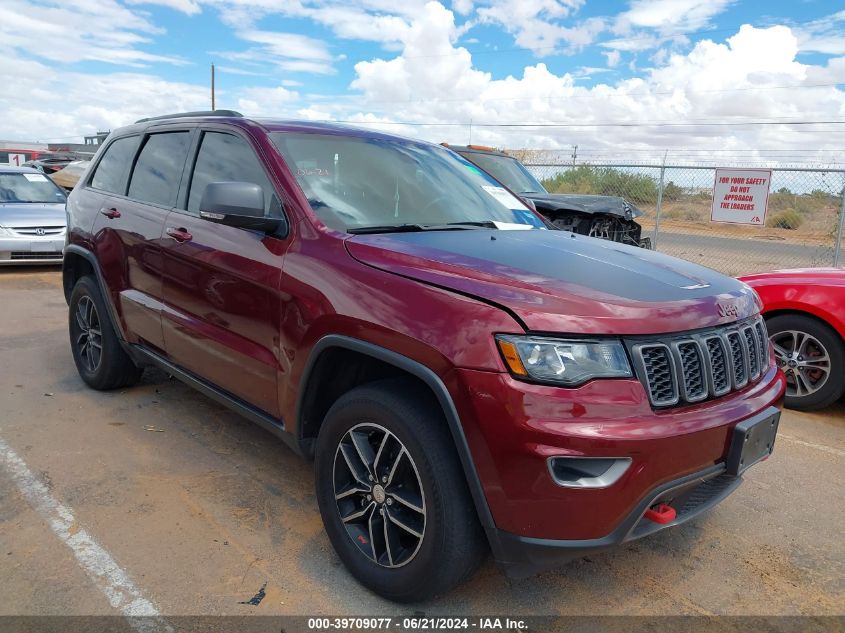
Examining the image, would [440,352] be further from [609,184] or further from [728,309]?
[609,184]

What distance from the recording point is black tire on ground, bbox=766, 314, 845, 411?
473 cm

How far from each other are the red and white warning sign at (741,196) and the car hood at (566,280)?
8.60m

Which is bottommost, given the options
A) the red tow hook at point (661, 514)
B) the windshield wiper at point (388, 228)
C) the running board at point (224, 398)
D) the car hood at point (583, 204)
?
the running board at point (224, 398)

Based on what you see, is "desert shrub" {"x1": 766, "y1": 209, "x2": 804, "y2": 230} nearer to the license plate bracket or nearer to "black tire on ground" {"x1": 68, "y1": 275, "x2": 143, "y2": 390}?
the license plate bracket

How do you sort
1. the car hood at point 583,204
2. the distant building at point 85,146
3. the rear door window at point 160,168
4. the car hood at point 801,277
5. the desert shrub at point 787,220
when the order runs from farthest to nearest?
the distant building at point 85,146 < the desert shrub at point 787,220 < the car hood at point 583,204 < the car hood at point 801,277 < the rear door window at point 160,168

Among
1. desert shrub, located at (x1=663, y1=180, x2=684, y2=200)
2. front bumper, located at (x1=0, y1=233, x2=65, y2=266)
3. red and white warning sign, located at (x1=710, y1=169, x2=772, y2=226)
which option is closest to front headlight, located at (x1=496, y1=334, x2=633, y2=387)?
red and white warning sign, located at (x1=710, y1=169, x2=772, y2=226)

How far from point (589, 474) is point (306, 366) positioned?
1.22 metres

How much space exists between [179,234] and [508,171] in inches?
271

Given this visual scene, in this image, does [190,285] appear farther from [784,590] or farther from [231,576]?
[784,590]

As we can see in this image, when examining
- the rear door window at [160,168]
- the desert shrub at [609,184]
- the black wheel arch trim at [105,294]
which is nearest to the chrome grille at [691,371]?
the rear door window at [160,168]

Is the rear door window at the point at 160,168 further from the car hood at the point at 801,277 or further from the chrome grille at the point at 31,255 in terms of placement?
the chrome grille at the point at 31,255

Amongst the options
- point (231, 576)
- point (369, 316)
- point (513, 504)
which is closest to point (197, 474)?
point (231, 576)

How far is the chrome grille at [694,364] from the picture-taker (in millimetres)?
2217

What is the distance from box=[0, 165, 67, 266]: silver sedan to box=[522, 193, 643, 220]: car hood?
22.5ft
